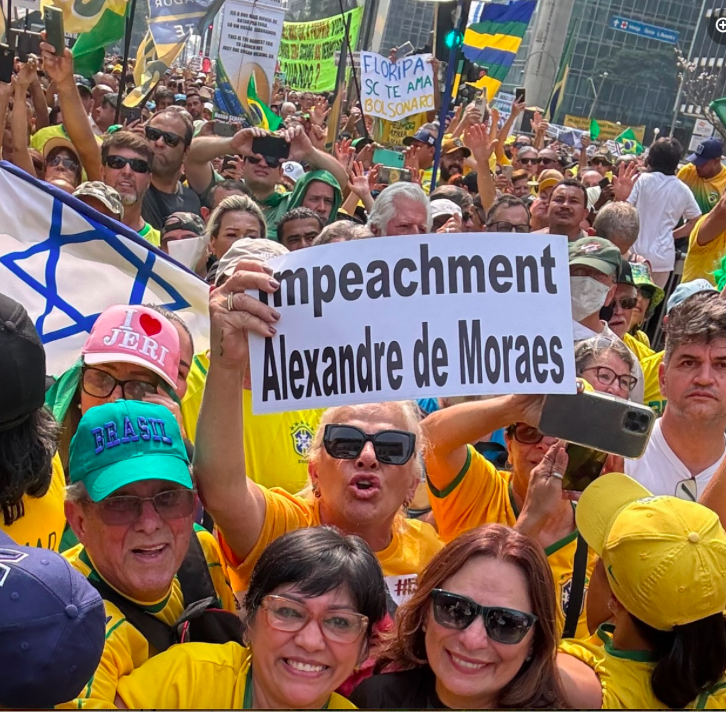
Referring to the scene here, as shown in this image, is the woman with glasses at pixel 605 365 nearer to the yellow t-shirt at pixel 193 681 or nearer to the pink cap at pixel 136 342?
the pink cap at pixel 136 342

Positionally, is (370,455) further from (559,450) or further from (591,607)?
(591,607)

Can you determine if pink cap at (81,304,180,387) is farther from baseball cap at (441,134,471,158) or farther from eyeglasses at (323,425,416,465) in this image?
baseball cap at (441,134,471,158)

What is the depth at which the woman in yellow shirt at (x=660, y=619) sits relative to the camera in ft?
6.50

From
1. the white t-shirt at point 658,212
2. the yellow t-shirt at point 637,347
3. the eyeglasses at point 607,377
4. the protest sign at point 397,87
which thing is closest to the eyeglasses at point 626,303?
the yellow t-shirt at point 637,347

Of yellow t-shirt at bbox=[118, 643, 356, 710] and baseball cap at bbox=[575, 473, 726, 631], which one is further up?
baseball cap at bbox=[575, 473, 726, 631]

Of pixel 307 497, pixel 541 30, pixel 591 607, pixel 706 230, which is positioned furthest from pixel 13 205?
pixel 541 30

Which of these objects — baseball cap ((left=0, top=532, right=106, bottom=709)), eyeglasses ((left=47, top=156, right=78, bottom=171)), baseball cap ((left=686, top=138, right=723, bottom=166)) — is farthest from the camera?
baseball cap ((left=686, top=138, right=723, bottom=166))

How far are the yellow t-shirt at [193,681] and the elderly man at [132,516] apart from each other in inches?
5.2

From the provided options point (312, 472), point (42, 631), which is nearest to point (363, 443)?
point (312, 472)

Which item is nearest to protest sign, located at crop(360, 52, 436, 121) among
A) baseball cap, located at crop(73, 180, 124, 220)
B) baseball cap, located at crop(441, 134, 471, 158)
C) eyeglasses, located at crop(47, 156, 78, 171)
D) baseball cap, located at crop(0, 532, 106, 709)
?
→ baseball cap, located at crop(441, 134, 471, 158)

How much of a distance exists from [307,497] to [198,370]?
2.81 ft

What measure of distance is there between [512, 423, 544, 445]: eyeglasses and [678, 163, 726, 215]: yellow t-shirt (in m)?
6.69

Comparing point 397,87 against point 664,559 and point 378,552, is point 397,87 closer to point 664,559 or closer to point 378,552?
point 378,552

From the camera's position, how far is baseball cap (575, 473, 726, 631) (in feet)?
6.50
